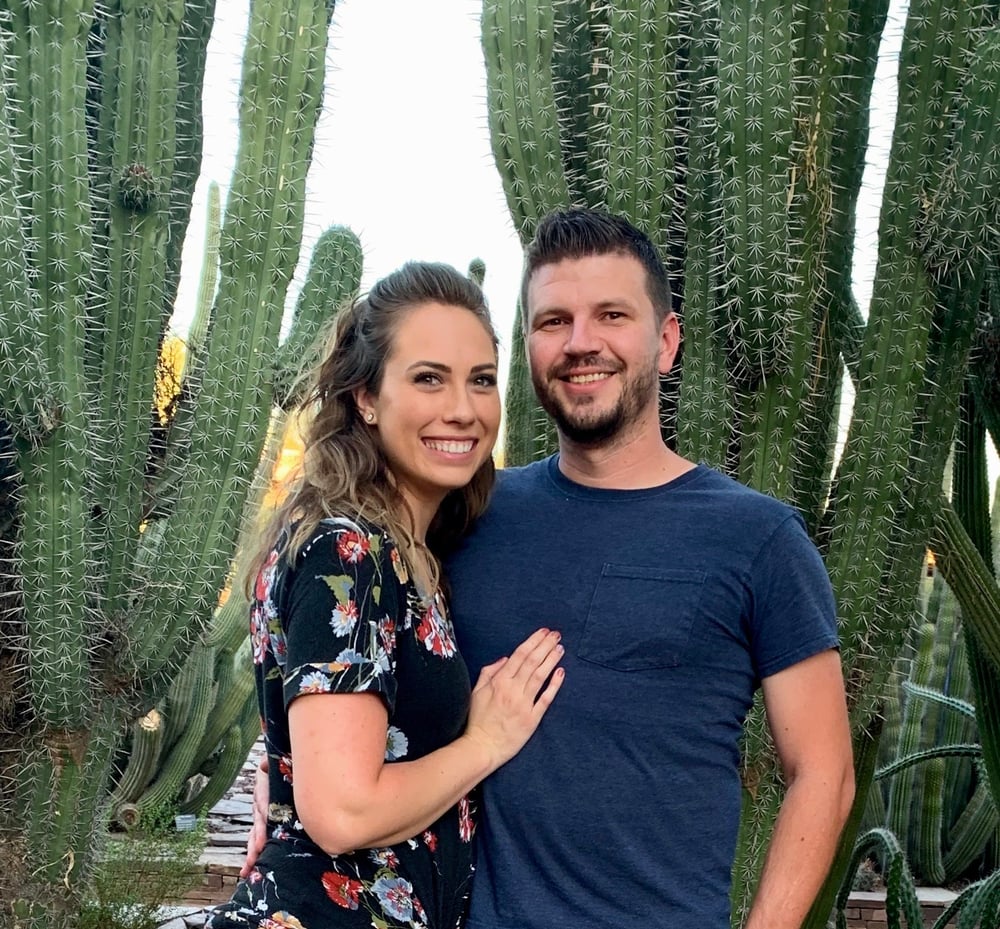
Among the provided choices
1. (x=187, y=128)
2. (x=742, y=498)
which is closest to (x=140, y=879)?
(x=187, y=128)

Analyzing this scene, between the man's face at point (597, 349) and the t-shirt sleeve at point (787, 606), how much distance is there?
1.21ft

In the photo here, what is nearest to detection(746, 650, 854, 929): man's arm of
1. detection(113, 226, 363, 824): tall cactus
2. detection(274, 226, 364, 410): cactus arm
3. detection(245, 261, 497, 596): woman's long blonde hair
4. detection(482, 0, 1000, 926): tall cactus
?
detection(245, 261, 497, 596): woman's long blonde hair

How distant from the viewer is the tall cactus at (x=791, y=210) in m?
2.99

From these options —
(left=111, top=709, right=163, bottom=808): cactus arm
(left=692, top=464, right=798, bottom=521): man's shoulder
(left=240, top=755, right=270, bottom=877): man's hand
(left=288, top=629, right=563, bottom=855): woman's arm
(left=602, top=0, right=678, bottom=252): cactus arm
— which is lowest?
(left=111, top=709, right=163, bottom=808): cactus arm

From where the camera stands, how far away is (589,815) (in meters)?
1.81

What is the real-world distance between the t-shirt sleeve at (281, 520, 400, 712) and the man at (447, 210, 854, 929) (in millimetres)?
342

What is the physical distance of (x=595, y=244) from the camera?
84.3 inches

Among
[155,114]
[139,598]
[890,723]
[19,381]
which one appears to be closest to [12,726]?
[139,598]

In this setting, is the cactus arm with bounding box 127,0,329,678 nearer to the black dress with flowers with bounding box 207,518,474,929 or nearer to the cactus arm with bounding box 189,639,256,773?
the black dress with flowers with bounding box 207,518,474,929

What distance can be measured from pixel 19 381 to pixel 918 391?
2.62 m

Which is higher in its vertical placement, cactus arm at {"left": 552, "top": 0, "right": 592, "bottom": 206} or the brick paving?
cactus arm at {"left": 552, "top": 0, "right": 592, "bottom": 206}

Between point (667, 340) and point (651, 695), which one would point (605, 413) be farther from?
point (651, 695)

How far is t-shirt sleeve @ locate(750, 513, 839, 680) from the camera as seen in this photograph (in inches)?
73.7

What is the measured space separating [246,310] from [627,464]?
215cm
